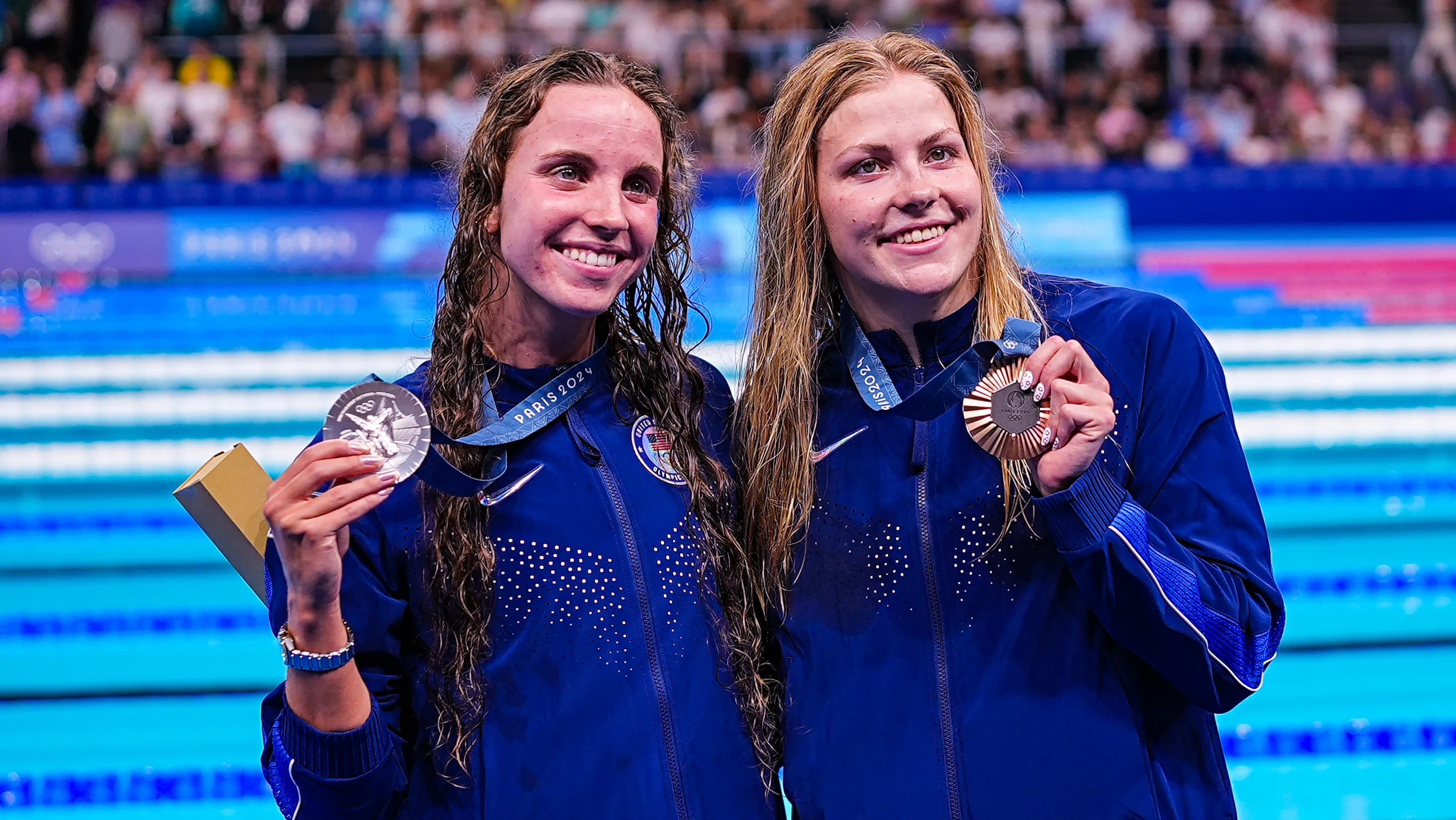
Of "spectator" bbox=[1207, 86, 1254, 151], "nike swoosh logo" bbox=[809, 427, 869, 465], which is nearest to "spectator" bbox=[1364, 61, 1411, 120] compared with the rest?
"spectator" bbox=[1207, 86, 1254, 151]

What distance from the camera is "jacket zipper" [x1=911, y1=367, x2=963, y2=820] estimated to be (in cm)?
156

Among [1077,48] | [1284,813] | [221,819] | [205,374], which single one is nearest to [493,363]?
[221,819]

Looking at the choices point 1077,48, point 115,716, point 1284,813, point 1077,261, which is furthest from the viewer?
Answer: point 1077,48

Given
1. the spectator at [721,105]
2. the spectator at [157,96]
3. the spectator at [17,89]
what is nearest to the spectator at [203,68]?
the spectator at [157,96]

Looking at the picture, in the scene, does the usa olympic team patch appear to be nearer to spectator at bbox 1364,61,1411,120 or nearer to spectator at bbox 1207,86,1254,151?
spectator at bbox 1207,86,1254,151

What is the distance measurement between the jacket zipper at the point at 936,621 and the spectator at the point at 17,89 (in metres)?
9.79

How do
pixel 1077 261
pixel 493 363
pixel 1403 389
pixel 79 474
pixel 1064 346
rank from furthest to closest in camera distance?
pixel 1077 261
pixel 1403 389
pixel 79 474
pixel 493 363
pixel 1064 346

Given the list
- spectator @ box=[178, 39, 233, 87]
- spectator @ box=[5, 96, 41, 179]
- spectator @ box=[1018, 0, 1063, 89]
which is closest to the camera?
spectator @ box=[5, 96, 41, 179]

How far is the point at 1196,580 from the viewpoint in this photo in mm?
1479

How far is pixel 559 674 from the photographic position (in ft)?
5.18

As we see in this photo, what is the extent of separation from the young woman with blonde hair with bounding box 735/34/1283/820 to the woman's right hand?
1.83ft

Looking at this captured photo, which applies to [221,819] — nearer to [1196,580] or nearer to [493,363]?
[493,363]

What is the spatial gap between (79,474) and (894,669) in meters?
5.04

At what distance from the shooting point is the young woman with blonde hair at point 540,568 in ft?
5.02
